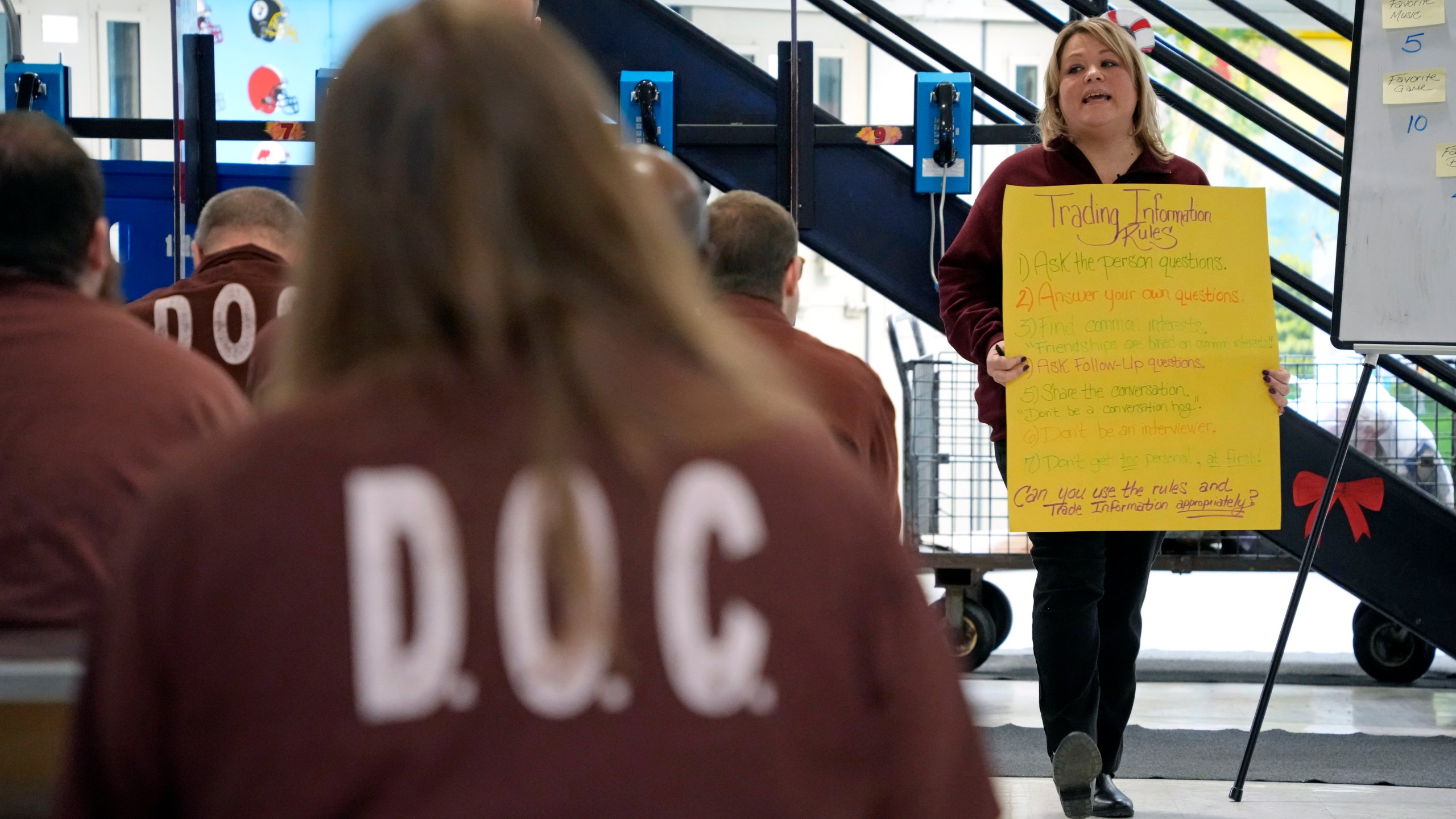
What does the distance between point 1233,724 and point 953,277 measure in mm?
1647

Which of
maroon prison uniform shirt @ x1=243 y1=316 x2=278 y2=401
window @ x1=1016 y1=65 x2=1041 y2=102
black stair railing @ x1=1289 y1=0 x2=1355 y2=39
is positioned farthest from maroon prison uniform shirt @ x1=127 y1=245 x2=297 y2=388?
window @ x1=1016 y1=65 x2=1041 y2=102

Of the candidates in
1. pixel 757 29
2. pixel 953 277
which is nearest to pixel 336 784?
pixel 953 277

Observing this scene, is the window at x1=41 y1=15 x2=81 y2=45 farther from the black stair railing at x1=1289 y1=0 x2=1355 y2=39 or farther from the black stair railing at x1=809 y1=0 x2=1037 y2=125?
the black stair railing at x1=1289 y1=0 x2=1355 y2=39

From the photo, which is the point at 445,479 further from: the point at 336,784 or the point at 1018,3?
the point at 1018,3

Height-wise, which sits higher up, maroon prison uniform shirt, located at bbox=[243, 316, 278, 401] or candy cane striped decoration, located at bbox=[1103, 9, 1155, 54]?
candy cane striped decoration, located at bbox=[1103, 9, 1155, 54]

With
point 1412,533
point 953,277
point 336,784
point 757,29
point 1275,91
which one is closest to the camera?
point 336,784

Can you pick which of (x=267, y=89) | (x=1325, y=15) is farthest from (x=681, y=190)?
(x=267, y=89)

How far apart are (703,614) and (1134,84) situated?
236 centimetres

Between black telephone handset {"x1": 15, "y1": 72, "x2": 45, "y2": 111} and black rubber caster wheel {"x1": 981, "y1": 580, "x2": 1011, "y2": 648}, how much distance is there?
3.25 metres

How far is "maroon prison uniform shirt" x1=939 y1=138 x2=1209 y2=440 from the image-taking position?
289 centimetres

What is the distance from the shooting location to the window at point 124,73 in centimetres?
693

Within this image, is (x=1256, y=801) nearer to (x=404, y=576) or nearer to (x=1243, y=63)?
(x=1243, y=63)

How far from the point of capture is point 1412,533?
346 cm

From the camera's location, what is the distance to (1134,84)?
9.21ft
